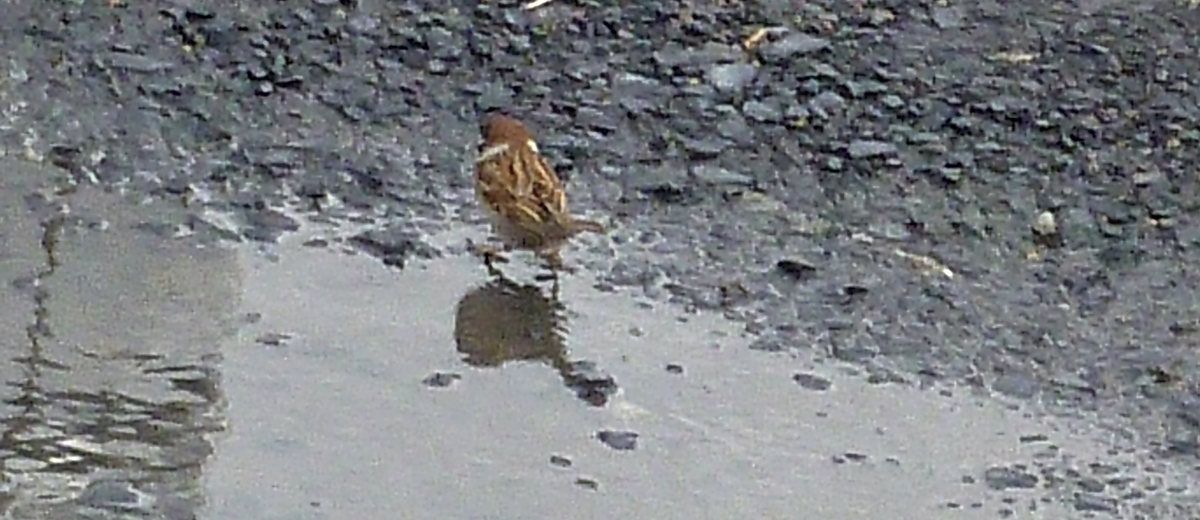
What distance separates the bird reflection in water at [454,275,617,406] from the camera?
15.2 ft

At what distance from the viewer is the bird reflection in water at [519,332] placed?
463cm

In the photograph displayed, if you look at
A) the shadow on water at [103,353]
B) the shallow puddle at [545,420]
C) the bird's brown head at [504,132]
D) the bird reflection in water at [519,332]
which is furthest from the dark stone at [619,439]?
the bird's brown head at [504,132]

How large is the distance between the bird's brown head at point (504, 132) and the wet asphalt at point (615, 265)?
0.16 m

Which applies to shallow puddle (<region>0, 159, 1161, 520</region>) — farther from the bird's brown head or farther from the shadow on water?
the bird's brown head

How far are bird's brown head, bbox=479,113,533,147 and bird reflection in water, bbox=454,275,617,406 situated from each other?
1.45 ft

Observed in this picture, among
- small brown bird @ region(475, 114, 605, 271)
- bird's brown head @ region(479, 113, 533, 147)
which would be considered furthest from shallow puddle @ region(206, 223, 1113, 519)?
bird's brown head @ region(479, 113, 533, 147)

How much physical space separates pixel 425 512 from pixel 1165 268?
2010 millimetres

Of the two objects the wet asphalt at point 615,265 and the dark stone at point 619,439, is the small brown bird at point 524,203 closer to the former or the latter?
the wet asphalt at point 615,265

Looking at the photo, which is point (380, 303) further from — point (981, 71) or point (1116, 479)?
point (981, 71)

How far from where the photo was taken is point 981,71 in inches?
247

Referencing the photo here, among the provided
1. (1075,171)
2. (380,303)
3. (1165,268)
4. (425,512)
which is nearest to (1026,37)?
(1075,171)

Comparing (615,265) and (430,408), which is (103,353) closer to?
(430,408)

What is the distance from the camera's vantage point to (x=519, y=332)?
4.89 metres

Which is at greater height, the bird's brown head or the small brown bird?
the bird's brown head
